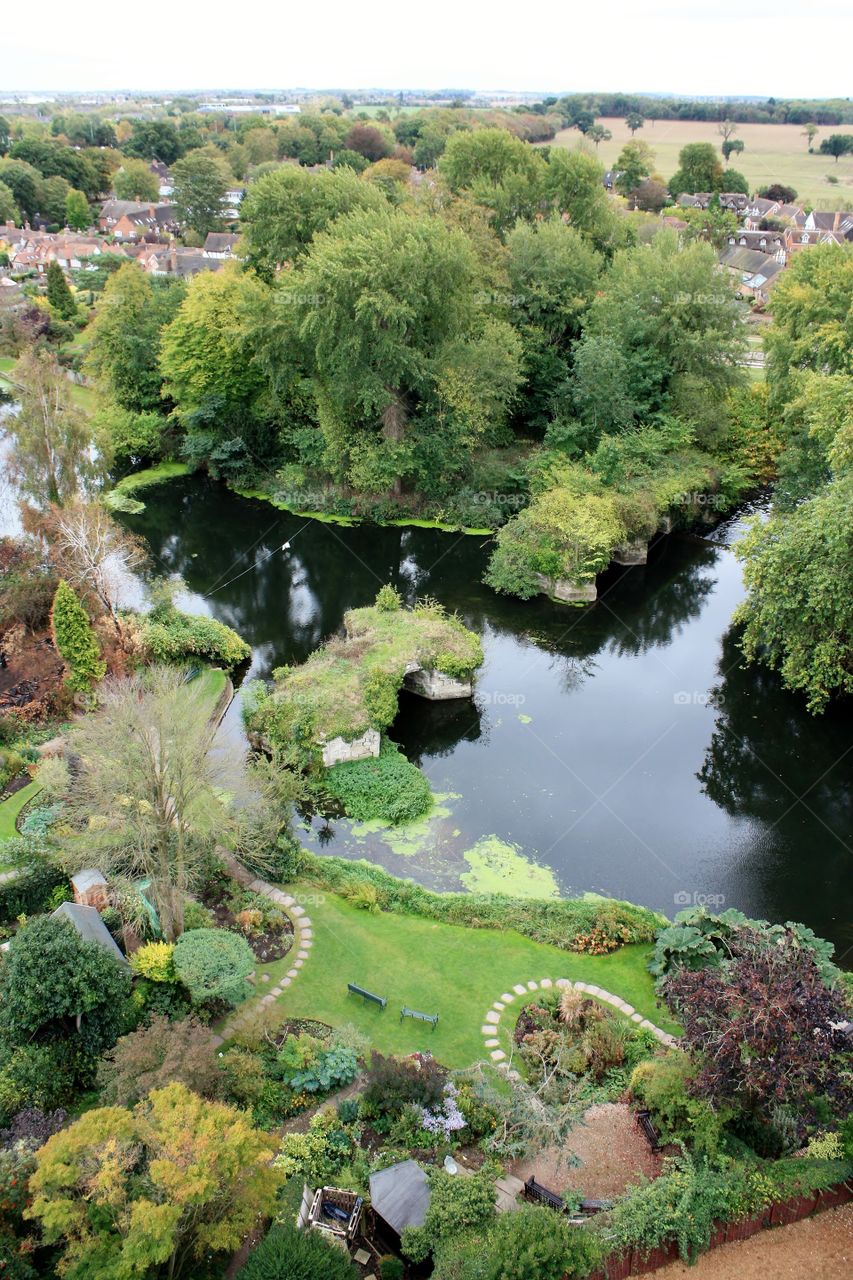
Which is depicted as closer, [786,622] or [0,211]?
[786,622]

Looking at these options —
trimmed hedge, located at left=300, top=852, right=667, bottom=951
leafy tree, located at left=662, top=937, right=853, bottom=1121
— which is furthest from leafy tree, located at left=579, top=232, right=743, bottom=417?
leafy tree, located at left=662, top=937, right=853, bottom=1121

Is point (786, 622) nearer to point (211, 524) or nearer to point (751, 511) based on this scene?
point (751, 511)

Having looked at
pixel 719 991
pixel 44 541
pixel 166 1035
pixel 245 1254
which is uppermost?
pixel 44 541

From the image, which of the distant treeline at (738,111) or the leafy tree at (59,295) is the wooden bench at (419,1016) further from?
the distant treeline at (738,111)

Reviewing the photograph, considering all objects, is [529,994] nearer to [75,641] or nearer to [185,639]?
[75,641]

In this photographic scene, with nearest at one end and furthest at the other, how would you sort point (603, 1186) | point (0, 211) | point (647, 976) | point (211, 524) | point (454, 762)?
point (603, 1186)
point (647, 976)
point (454, 762)
point (211, 524)
point (0, 211)

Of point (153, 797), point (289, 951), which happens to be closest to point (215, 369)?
point (153, 797)

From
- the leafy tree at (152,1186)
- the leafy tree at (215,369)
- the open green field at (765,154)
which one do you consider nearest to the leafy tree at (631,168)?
the open green field at (765,154)

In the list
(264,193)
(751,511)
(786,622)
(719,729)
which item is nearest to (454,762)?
(719,729)
